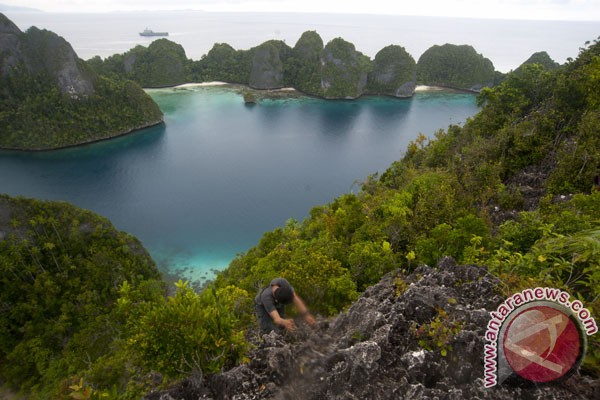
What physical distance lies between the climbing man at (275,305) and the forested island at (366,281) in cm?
33

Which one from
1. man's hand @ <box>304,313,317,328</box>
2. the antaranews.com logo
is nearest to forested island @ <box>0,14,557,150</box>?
man's hand @ <box>304,313,317,328</box>

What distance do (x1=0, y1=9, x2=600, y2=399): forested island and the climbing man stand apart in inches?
13.2

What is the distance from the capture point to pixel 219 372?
5.63 metres

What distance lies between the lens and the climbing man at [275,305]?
6.42m

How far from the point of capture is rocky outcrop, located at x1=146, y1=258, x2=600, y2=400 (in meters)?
4.77

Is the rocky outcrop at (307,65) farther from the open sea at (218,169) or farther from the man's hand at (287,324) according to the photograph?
the man's hand at (287,324)

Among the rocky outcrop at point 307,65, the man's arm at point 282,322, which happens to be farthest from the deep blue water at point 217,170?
the man's arm at point 282,322

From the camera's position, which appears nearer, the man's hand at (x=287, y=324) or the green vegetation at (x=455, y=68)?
the man's hand at (x=287, y=324)

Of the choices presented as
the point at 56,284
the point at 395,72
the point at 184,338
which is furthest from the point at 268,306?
the point at 395,72

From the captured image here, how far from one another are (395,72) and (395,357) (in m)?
108

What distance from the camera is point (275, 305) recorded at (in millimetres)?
6633

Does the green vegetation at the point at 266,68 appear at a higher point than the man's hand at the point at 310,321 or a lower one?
higher

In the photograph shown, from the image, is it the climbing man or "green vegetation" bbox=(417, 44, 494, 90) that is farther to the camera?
"green vegetation" bbox=(417, 44, 494, 90)

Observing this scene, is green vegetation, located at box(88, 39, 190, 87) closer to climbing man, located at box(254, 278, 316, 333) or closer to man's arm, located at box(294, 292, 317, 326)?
climbing man, located at box(254, 278, 316, 333)
